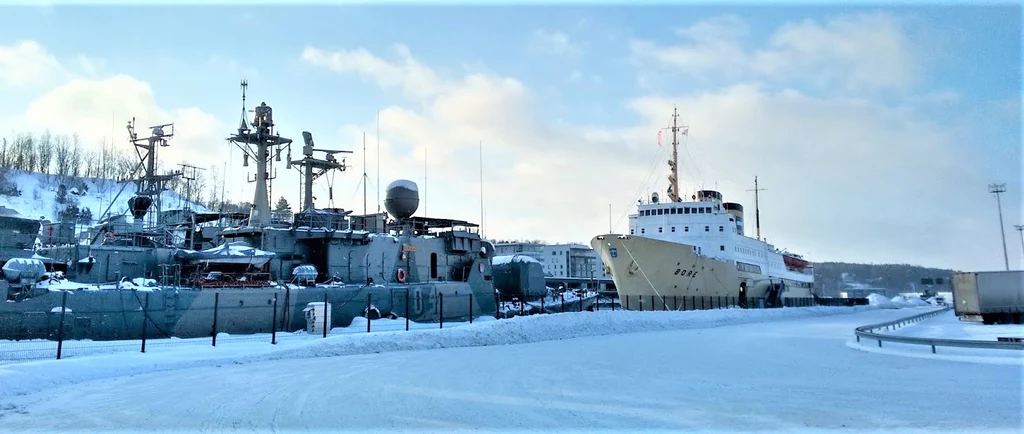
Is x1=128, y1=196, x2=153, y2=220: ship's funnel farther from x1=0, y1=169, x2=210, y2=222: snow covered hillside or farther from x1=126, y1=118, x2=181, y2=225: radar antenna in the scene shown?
x1=0, y1=169, x2=210, y2=222: snow covered hillside

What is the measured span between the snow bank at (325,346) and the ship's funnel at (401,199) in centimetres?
721

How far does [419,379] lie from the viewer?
11.1 m

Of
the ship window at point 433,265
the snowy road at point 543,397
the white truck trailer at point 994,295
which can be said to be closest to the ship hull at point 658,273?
the ship window at point 433,265

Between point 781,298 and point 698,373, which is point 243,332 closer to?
point 698,373

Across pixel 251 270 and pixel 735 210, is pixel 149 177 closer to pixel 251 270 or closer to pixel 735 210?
pixel 251 270

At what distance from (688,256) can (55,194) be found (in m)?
99.6

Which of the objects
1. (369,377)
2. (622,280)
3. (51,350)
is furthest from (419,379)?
(622,280)

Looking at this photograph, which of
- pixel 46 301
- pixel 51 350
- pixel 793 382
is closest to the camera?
pixel 793 382

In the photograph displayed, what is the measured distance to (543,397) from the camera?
363 inches

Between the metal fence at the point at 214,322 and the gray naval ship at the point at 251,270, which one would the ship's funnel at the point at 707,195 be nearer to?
the gray naval ship at the point at 251,270

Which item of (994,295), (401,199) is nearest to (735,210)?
(994,295)

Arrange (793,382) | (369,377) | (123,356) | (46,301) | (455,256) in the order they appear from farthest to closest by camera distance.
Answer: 1. (455,256)
2. (46,301)
3. (123,356)
4. (369,377)
5. (793,382)

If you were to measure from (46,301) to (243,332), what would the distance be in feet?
16.8

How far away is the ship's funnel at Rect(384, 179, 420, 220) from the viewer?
95.2ft
